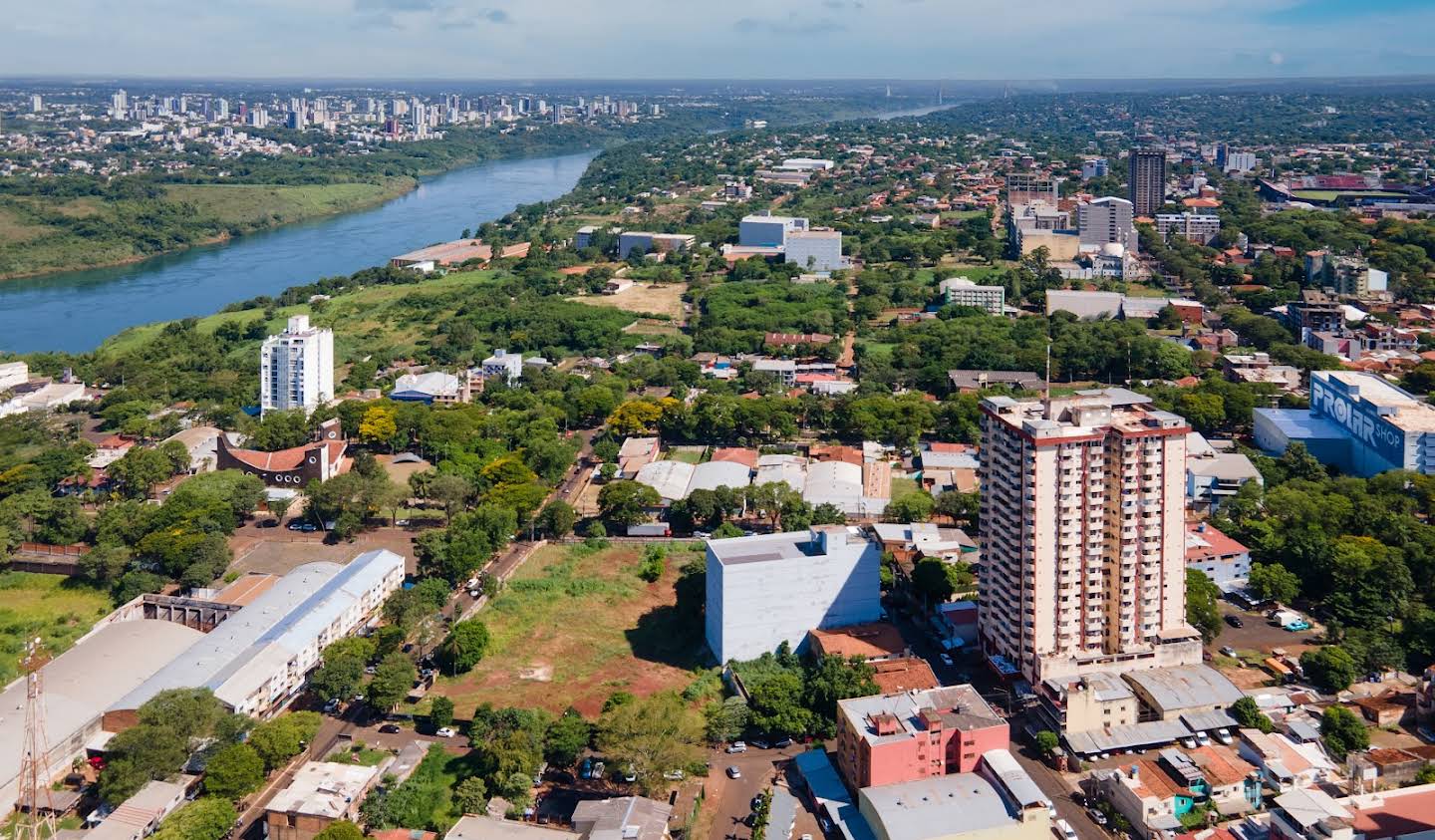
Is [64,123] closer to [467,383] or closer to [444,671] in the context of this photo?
[467,383]

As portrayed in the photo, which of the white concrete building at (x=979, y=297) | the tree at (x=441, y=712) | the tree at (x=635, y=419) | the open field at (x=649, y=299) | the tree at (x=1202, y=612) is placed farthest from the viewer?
the open field at (x=649, y=299)

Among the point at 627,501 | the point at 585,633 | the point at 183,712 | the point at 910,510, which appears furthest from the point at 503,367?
the point at 183,712

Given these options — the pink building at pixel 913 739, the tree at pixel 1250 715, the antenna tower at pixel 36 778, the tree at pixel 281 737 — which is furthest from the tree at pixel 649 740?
the tree at pixel 1250 715

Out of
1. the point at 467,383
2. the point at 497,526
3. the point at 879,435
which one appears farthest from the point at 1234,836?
the point at 467,383

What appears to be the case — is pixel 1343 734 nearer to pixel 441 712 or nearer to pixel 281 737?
pixel 441 712

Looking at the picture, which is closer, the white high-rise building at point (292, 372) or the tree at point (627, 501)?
the tree at point (627, 501)

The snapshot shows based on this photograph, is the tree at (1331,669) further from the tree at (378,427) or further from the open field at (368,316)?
the open field at (368,316)

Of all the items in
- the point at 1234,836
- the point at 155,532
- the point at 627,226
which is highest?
the point at 627,226
